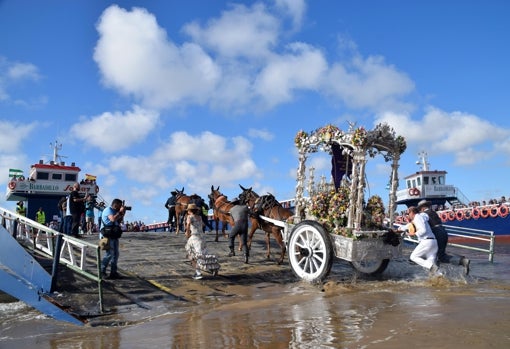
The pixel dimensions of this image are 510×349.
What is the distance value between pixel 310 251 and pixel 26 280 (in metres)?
5.65

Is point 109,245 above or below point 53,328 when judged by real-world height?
above

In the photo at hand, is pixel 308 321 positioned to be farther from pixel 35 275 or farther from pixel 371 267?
pixel 371 267

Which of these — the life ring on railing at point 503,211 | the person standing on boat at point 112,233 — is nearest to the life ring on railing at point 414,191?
the life ring on railing at point 503,211

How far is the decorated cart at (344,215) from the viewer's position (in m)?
9.28

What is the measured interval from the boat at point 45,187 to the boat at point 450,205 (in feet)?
86.1

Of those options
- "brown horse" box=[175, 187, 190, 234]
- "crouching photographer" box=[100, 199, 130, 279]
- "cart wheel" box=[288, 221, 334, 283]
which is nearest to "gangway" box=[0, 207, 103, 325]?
"crouching photographer" box=[100, 199, 130, 279]

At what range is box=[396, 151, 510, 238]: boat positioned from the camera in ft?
106

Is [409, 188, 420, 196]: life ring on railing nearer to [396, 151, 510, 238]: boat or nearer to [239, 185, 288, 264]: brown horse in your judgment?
[396, 151, 510, 238]: boat

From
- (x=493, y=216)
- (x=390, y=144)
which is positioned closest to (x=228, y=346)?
(x=390, y=144)

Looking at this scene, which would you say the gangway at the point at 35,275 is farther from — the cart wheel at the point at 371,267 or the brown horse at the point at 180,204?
the brown horse at the point at 180,204

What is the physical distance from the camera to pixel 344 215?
9.73m

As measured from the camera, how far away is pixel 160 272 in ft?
33.4

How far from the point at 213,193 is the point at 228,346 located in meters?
12.5

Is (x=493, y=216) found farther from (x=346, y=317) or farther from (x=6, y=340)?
(x=6, y=340)
